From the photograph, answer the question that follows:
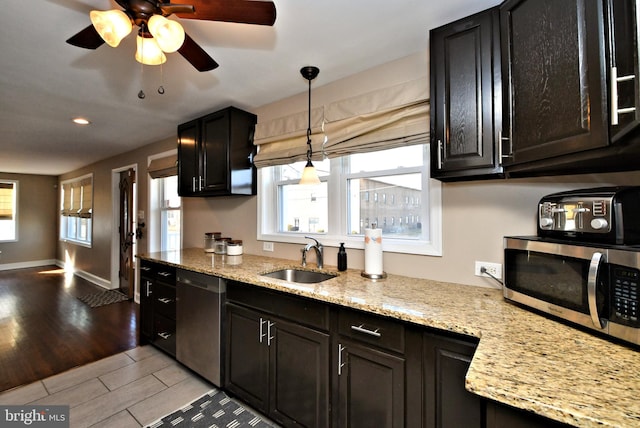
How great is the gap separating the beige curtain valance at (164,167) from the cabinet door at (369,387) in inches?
121

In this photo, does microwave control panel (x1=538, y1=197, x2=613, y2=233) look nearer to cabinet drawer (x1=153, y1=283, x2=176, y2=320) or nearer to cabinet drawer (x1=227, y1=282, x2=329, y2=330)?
cabinet drawer (x1=227, y1=282, x2=329, y2=330)

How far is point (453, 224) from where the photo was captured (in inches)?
69.1

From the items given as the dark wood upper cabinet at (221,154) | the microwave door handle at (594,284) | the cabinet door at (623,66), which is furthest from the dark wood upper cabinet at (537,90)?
the dark wood upper cabinet at (221,154)

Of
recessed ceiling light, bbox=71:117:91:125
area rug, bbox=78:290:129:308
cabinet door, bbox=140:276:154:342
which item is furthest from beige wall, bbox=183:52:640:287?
area rug, bbox=78:290:129:308

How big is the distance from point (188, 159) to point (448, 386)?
3008 millimetres

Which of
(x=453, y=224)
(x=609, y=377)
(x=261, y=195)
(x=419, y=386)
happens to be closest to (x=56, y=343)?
(x=261, y=195)

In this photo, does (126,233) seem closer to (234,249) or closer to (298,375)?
(234,249)

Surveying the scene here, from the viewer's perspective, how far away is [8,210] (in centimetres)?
697

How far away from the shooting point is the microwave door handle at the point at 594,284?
0.93 metres

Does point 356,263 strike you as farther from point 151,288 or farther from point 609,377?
point 151,288

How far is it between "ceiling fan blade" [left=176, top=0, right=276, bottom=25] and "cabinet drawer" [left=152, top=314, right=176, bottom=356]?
236cm

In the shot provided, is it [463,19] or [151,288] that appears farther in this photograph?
[151,288]

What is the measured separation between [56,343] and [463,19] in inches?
176

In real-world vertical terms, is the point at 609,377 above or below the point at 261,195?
below
